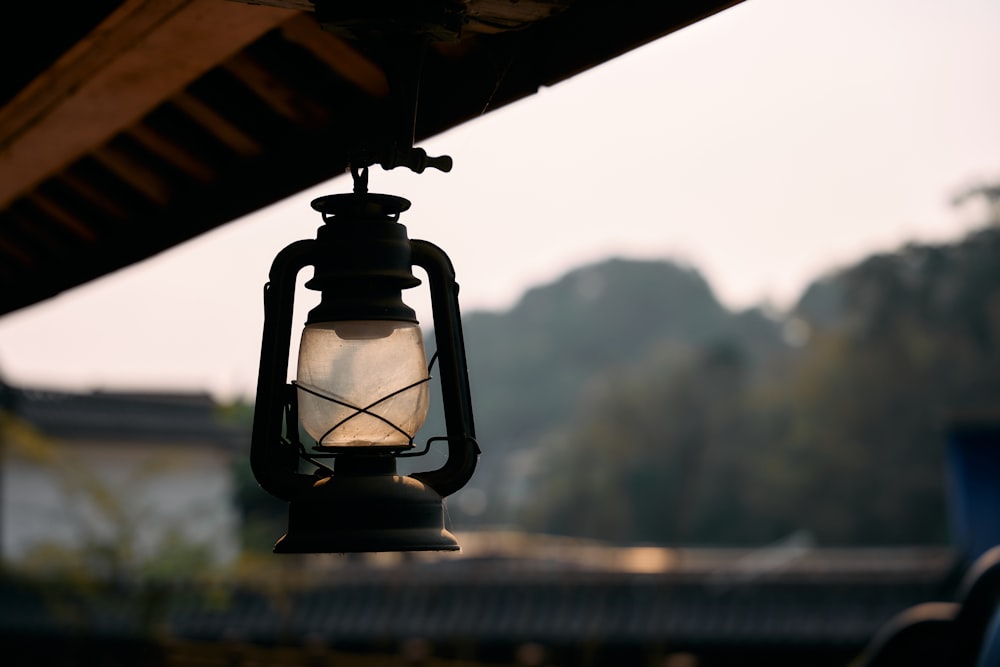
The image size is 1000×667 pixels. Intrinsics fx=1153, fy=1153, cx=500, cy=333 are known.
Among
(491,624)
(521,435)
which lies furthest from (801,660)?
(521,435)

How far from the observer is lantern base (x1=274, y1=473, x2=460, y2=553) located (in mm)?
1186

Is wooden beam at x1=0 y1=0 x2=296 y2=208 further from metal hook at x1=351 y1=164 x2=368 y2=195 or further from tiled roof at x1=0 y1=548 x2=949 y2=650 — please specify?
tiled roof at x1=0 y1=548 x2=949 y2=650

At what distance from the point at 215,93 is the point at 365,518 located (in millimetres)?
1150

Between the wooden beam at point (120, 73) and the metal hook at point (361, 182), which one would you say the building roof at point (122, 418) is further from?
the metal hook at point (361, 182)

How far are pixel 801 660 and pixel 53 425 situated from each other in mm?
9711

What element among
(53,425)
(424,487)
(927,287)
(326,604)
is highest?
(927,287)

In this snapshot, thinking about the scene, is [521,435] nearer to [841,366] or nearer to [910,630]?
[841,366]

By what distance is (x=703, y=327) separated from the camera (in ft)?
182

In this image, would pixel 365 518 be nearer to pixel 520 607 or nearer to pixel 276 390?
pixel 276 390

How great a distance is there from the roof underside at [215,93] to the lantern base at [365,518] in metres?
0.40

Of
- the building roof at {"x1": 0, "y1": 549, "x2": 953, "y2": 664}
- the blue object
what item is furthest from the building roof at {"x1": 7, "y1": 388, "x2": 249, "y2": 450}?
the blue object

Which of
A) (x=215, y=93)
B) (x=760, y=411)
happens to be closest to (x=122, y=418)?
(x=215, y=93)

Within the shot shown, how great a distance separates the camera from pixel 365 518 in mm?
1195

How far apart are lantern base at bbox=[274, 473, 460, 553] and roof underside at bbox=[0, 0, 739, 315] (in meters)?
0.40
